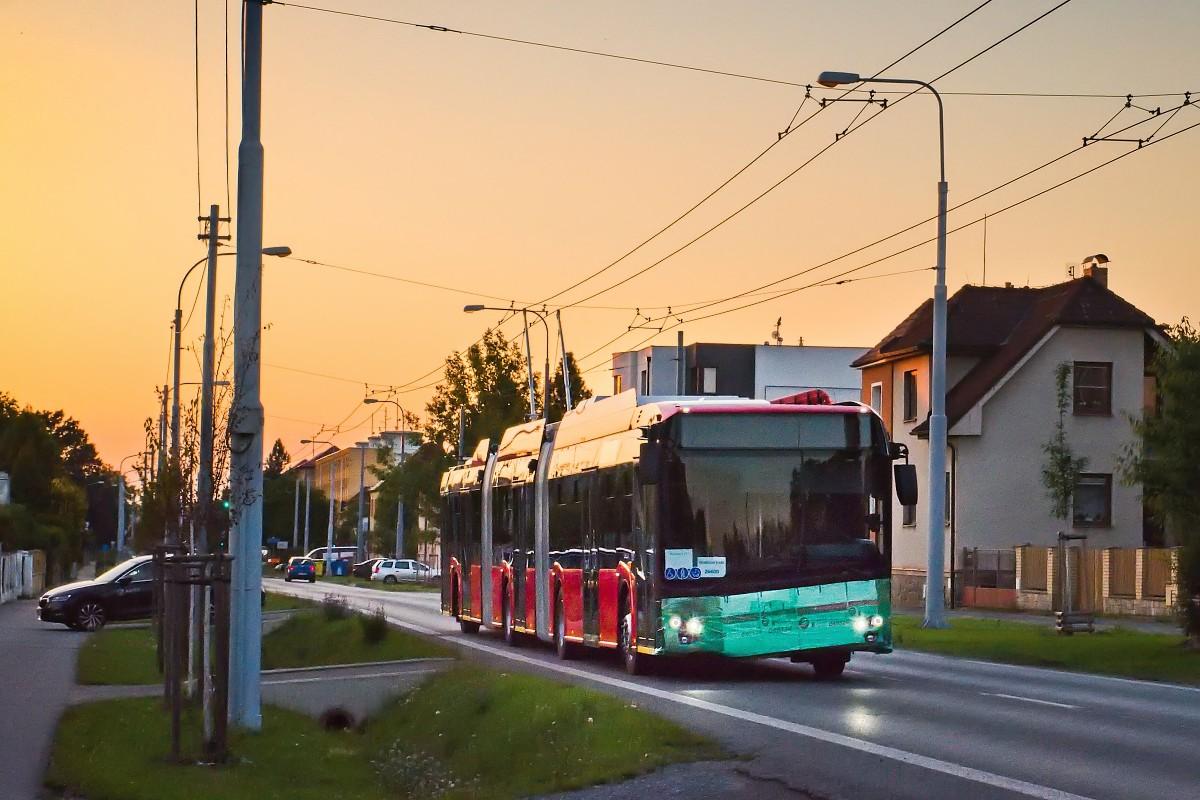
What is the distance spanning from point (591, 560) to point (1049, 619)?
20029mm

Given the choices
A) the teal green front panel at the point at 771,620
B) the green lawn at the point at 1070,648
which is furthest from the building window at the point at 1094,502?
the teal green front panel at the point at 771,620

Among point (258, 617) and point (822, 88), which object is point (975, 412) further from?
point (258, 617)

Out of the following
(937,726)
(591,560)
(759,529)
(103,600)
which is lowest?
(103,600)

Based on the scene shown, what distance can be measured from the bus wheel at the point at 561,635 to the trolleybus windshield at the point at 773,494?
19.1ft

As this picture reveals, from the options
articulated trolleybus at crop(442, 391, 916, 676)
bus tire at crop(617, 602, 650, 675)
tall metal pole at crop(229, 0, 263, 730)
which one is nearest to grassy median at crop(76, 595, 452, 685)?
bus tire at crop(617, 602, 650, 675)

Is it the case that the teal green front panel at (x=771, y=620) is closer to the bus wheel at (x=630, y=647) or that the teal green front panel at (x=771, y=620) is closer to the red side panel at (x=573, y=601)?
the bus wheel at (x=630, y=647)

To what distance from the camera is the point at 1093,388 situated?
55125 mm

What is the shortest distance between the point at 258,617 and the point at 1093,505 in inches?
1614

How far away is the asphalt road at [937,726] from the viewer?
1165cm

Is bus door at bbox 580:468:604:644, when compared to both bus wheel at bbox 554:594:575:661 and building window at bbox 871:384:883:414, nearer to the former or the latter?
Result: bus wheel at bbox 554:594:575:661

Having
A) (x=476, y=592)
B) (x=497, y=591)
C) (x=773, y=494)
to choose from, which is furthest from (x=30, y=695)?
(x=476, y=592)

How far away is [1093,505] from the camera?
54.5 metres

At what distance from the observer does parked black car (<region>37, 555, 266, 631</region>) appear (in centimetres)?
3994

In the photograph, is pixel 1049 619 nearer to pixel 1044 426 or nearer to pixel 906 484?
pixel 1044 426
